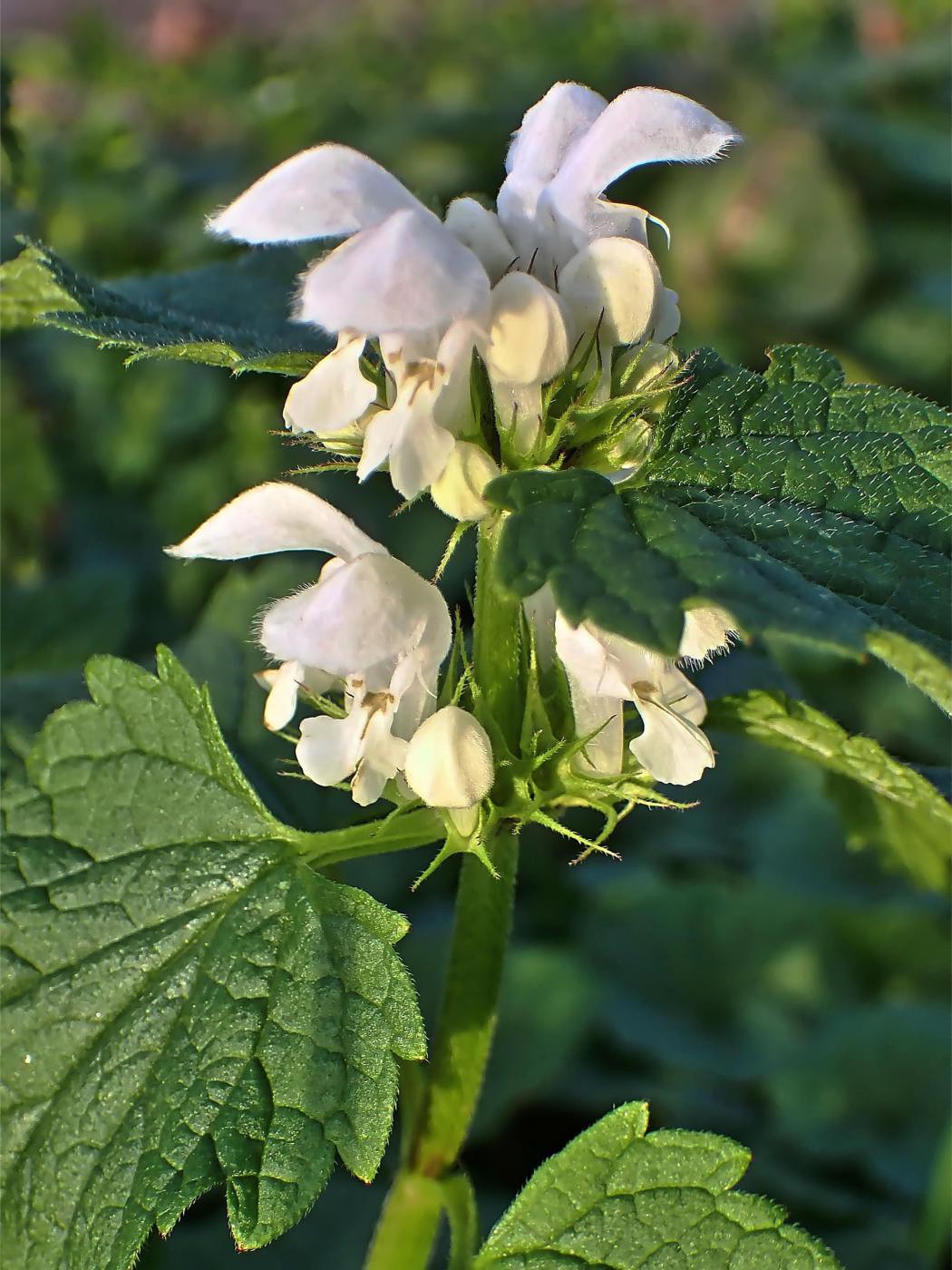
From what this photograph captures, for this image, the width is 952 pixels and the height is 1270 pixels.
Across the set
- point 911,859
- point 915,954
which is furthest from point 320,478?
point 911,859

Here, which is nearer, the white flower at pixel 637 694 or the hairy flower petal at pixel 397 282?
the hairy flower petal at pixel 397 282

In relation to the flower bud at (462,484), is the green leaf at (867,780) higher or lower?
lower

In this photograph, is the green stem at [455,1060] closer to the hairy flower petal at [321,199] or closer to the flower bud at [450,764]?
the flower bud at [450,764]

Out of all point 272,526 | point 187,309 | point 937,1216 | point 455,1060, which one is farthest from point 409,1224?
point 937,1216

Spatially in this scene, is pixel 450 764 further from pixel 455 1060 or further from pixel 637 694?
pixel 455 1060

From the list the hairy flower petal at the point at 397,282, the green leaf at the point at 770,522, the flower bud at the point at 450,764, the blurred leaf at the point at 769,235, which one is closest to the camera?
the green leaf at the point at 770,522

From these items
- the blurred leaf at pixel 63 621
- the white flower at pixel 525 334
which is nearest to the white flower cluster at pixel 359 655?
the white flower at pixel 525 334
